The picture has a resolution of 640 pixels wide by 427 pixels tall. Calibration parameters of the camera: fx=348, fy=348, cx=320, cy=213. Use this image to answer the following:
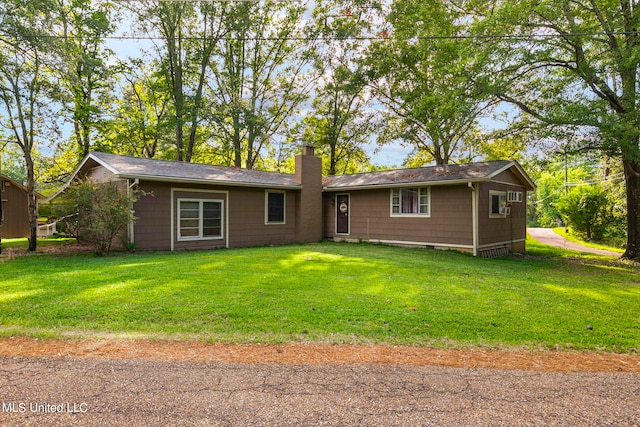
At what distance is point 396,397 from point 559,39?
12400mm

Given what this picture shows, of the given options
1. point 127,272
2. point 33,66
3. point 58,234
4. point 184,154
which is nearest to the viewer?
point 127,272

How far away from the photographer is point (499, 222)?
12.5 m

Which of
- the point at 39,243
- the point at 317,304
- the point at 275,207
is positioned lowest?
the point at 317,304

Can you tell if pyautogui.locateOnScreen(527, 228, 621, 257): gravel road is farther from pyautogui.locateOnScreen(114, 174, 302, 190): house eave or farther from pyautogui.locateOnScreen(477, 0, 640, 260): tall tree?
pyautogui.locateOnScreen(114, 174, 302, 190): house eave

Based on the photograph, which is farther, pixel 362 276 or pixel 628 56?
pixel 628 56

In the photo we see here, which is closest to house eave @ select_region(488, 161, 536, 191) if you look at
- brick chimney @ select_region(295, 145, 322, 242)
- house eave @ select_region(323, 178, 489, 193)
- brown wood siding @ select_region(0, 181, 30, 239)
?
→ house eave @ select_region(323, 178, 489, 193)

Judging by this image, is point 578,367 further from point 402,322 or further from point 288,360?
point 288,360

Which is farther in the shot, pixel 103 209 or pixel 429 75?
pixel 429 75

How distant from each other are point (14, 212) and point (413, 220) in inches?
743

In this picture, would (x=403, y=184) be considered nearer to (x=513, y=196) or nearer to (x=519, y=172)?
(x=513, y=196)

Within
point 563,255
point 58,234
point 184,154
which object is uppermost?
point 184,154

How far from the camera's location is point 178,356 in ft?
10.5

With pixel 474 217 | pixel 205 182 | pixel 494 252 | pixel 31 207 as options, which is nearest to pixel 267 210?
pixel 205 182

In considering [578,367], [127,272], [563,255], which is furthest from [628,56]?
[127,272]
